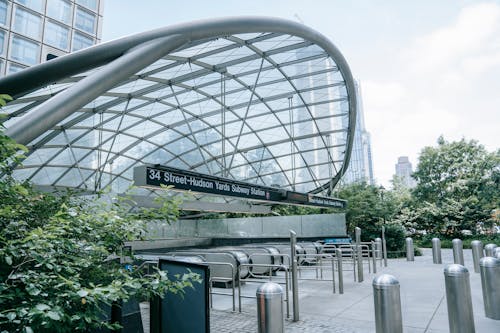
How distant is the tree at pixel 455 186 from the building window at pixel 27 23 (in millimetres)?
45431

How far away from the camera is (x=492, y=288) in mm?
7355

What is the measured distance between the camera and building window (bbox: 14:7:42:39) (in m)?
40.0

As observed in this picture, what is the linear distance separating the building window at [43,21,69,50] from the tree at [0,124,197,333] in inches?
1905

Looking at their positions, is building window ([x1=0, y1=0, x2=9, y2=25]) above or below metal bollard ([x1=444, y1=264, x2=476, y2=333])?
above

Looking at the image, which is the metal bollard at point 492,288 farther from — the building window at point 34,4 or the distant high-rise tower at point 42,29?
the building window at point 34,4

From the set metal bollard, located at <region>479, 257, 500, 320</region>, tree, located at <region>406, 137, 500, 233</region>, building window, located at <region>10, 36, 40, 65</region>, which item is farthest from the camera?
building window, located at <region>10, 36, 40, 65</region>

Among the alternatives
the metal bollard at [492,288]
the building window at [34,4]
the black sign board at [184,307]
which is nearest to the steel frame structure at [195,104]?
the black sign board at [184,307]

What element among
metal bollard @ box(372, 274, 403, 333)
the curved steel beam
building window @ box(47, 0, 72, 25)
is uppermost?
building window @ box(47, 0, 72, 25)

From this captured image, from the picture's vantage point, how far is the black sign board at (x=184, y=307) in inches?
180

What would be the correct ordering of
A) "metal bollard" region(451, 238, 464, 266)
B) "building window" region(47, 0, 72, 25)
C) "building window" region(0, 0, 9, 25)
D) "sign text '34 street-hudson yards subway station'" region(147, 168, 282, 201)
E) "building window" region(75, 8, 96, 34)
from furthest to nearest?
"building window" region(75, 8, 96, 34) → "building window" region(47, 0, 72, 25) → "building window" region(0, 0, 9, 25) → "metal bollard" region(451, 238, 464, 266) → "sign text '34 street-hudson yards subway station'" region(147, 168, 282, 201)

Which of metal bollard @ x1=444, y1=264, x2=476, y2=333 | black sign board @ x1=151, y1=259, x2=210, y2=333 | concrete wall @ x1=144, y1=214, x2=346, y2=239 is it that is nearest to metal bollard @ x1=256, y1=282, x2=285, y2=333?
black sign board @ x1=151, y1=259, x2=210, y2=333

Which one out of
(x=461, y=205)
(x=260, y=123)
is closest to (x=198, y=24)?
(x=260, y=123)

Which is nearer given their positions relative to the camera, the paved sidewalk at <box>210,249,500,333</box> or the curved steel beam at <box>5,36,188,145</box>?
the curved steel beam at <box>5,36,188,145</box>

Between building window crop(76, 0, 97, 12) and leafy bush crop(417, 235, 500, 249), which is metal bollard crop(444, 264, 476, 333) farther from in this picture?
building window crop(76, 0, 97, 12)
